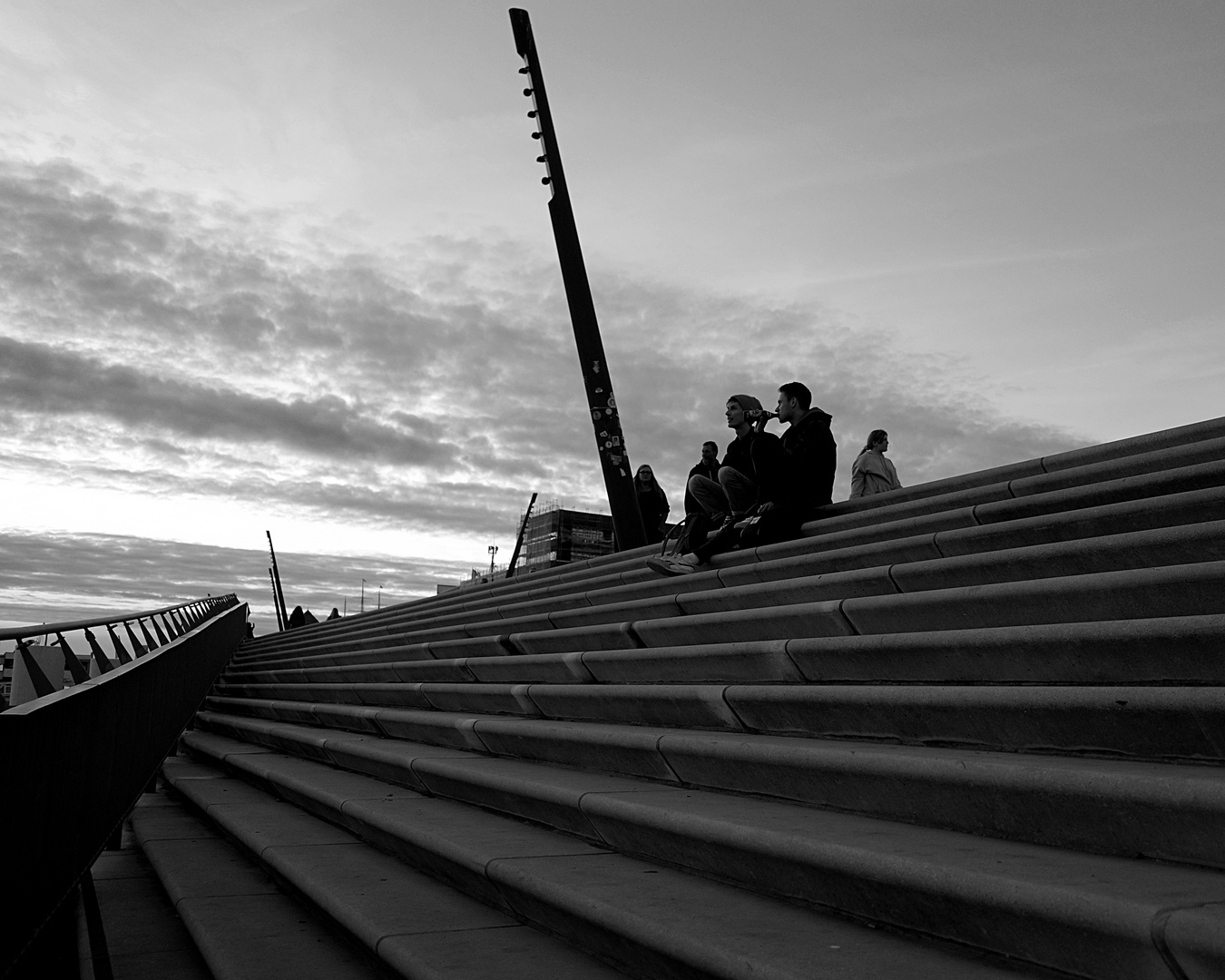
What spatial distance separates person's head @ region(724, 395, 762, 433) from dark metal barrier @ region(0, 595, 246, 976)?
431 centimetres

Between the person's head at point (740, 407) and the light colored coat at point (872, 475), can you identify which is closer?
the person's head at point (740, 407)

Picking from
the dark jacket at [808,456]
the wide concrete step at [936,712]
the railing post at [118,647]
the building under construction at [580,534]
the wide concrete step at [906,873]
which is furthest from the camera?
the building under construction at [580,534]

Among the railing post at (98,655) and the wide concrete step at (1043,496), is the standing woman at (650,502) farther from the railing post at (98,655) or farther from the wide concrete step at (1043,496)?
the railing post at (98,655)

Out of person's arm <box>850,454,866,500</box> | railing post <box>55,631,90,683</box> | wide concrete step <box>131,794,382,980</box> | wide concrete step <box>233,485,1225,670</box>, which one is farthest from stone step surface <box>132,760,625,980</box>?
person's arm <box>850,454,866,500</box>

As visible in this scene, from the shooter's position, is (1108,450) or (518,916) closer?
(518,916)

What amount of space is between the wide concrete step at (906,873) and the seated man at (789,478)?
136 inches

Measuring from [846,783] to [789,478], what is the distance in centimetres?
430

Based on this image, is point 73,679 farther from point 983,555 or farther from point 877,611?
point 983,555

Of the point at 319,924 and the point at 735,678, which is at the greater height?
the point at 735,678

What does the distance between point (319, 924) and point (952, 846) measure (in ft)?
7.41

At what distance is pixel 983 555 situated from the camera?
4305 millimetres

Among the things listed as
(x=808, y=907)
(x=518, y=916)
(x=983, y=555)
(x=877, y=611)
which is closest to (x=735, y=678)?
(x=877, y=611)

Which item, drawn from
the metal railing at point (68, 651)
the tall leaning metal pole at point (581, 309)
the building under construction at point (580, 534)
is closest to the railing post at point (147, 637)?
the metal railing at point (68, 651)

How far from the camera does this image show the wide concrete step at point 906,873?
1.76 m
